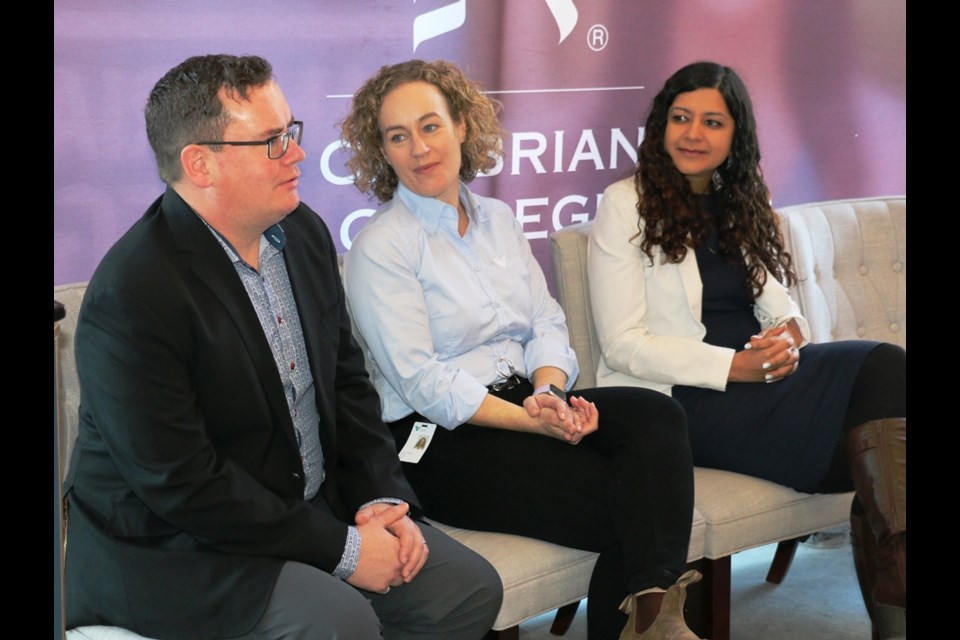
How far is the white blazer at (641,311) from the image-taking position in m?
2.82

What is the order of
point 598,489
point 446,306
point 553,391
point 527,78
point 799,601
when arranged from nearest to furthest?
point 598,489, point 553,391, point 446,306, point 799,601, point 527,78

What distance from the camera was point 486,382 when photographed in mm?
2637

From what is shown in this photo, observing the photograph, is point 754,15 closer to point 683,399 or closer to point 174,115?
point 683,399

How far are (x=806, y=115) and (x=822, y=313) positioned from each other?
3.56 feet

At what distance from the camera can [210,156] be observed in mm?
2008

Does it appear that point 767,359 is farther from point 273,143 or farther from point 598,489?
point 273,143

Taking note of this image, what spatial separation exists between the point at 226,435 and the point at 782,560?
194 centimetres

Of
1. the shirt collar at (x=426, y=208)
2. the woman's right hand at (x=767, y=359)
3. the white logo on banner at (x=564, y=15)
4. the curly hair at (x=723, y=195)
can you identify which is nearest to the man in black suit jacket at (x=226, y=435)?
the shirt collar at (x=426, y=208)

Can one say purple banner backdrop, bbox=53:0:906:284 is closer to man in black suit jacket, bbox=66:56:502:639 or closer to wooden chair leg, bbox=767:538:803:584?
man in black suit jacket, bbox=66:56:502:639

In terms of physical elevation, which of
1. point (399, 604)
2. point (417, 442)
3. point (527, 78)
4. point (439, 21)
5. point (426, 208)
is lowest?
point (399, 604)

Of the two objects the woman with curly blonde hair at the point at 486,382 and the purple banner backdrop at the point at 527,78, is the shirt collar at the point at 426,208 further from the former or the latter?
the purple banner backdrop at the point at 527,78

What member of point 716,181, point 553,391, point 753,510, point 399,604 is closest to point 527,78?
point 716,181

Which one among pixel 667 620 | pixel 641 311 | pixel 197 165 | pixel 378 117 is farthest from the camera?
pixel 641 311
